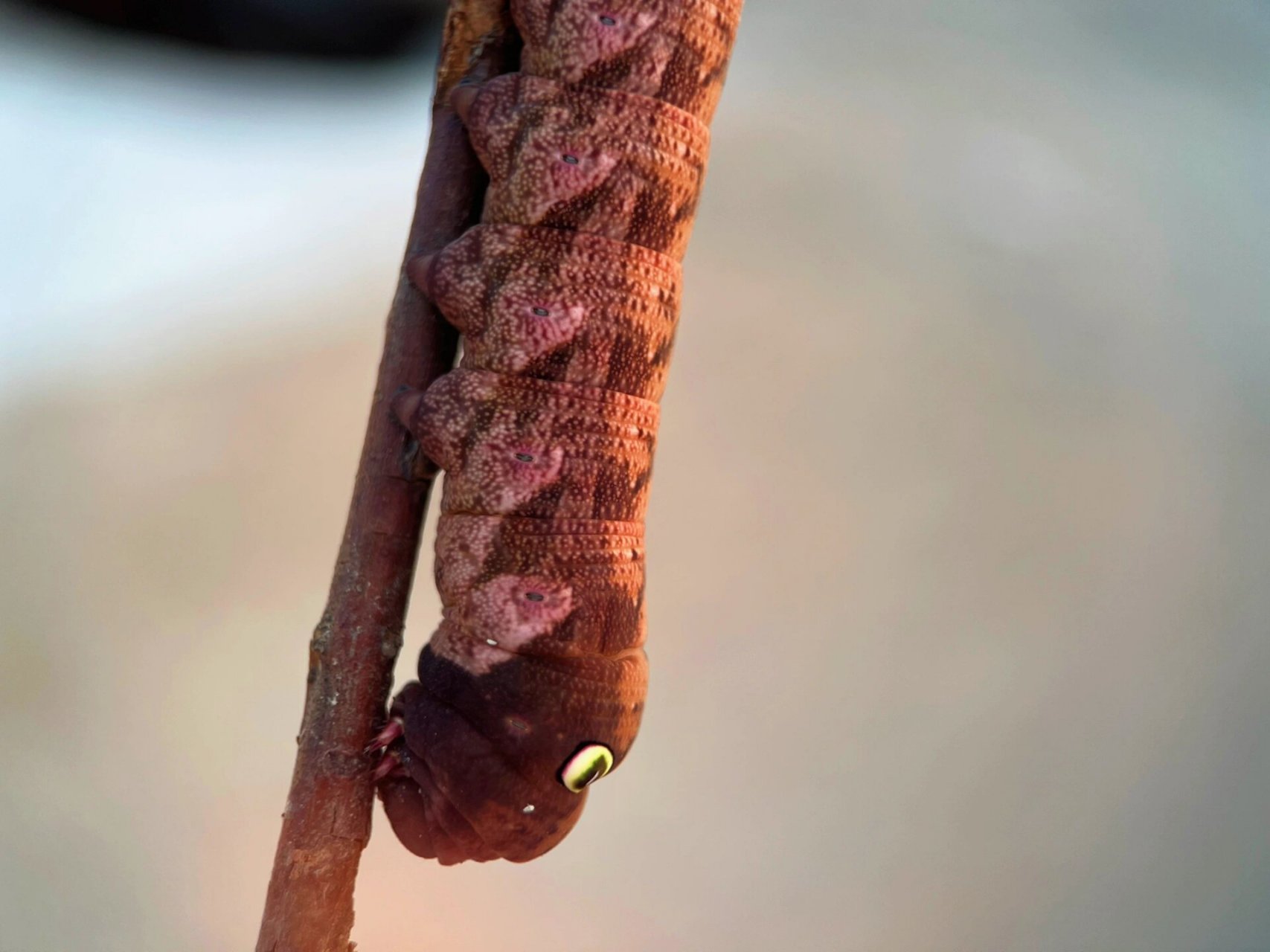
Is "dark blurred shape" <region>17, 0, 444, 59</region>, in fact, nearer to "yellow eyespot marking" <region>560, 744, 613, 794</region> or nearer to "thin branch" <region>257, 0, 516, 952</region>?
"thin branch" <region>257, 0, 516, 952</region>

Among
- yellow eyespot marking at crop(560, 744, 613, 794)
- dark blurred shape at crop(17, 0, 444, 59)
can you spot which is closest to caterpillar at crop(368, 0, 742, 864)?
yellow eyespot marking at crop(560, 744, 613, 794)

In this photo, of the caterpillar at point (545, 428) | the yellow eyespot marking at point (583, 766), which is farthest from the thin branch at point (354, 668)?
the yellow eyespot marking at point (583, 766)

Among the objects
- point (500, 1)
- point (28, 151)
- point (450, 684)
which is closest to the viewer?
point (450, 684)

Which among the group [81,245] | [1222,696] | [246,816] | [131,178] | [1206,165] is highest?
[1206,165]

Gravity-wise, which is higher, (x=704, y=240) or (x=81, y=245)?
(x=704, y=240)

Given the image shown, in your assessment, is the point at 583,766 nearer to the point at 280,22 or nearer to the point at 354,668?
the point at 354,668

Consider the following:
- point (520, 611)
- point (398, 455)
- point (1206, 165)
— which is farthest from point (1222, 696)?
point (398, 455)

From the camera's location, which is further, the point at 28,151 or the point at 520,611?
the point at 28,151

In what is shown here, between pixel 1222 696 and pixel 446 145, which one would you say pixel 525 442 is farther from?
pixel 1222 696
